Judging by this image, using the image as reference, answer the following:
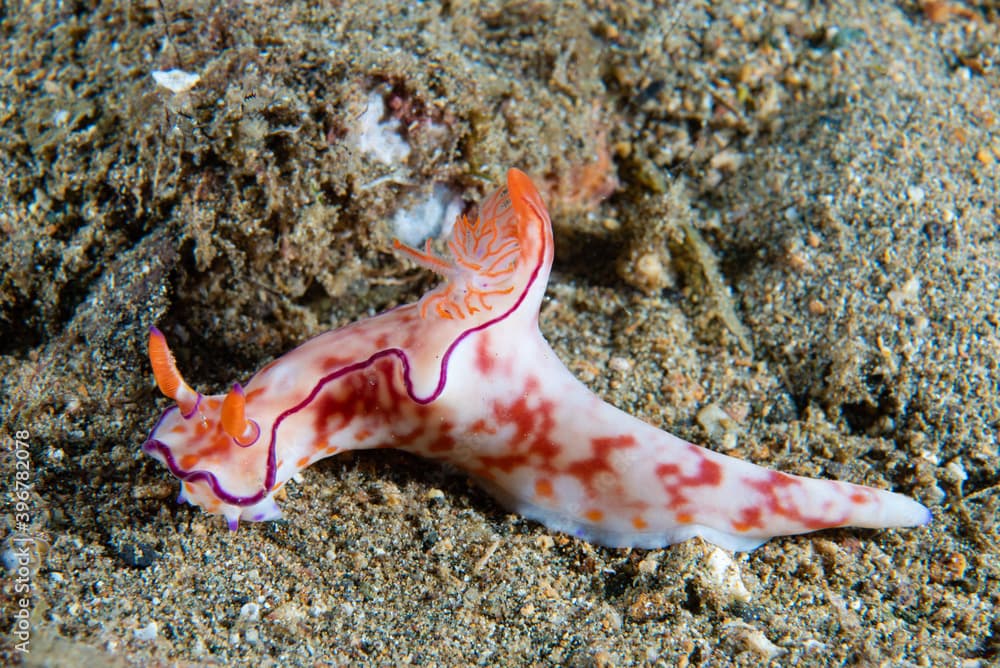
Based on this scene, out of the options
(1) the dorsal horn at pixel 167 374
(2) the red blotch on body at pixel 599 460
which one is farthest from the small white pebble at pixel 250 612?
(2) the red blotch on body at pixel 599 460

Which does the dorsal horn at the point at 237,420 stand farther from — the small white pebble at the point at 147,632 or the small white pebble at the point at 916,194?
the small white pebble at the point at 916,194

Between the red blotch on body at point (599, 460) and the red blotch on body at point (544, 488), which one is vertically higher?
the red blotch on body at point (599, 460)

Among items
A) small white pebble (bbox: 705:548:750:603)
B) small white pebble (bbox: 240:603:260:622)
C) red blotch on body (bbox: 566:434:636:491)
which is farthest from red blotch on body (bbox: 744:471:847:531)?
→ small white pebble (bbox: 240:603:260:622)

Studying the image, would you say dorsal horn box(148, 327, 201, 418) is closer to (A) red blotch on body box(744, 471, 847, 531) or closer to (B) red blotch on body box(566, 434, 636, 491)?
(B) red blotch on body box(566, 434, 636, 491)

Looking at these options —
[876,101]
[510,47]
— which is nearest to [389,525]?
[510,47]

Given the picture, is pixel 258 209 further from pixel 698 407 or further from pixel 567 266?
pixel 698 407

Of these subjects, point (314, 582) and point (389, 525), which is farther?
point (389, 525)
